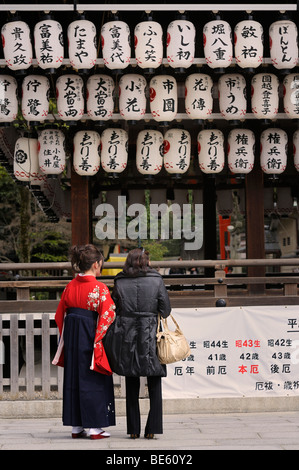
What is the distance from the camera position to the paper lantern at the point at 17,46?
996 cm

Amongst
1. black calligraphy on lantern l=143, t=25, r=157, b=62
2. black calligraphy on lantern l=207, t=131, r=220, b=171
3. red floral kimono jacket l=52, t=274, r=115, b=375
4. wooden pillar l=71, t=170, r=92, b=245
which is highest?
black calligraphy on lantern l=143, t=25, r=157, b=62

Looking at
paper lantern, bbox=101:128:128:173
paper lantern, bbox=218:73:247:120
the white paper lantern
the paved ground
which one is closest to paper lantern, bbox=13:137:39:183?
paper lantern, bbox=101:128:128:173

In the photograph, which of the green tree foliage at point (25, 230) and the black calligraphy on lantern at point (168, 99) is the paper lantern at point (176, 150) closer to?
the black calligraphy on lantern at point (168, 99)

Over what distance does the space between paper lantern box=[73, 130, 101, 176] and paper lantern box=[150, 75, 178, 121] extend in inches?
38.4

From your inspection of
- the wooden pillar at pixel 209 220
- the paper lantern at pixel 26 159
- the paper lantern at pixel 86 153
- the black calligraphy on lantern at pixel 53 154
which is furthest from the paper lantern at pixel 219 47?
the wooden pillar at pixel 209 220

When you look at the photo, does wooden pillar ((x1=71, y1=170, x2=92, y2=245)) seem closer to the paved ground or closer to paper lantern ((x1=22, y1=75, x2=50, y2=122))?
paper lantern ((x1=22, y1=75, x2=50, y2=122))

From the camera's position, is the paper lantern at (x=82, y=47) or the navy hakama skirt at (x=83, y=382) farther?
the paper lantern at (x=82, y=47)

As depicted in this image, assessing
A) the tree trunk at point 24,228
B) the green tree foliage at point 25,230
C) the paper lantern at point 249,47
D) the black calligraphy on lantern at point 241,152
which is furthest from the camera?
the green tree foliage at point 25,230

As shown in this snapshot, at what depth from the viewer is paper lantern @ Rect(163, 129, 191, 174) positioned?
421 inches

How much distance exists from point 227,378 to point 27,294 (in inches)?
107

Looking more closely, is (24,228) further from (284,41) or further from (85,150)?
(284,41)

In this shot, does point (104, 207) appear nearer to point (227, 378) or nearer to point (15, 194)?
point (227, 378)

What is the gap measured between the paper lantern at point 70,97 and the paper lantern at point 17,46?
578 millimetres

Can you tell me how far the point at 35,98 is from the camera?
33.9 ft
